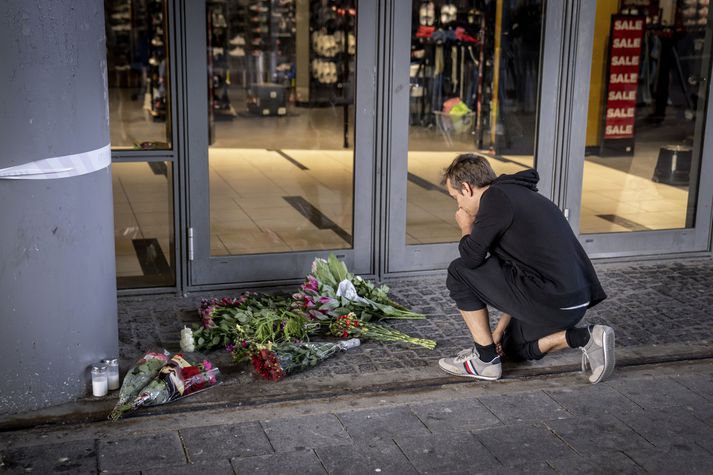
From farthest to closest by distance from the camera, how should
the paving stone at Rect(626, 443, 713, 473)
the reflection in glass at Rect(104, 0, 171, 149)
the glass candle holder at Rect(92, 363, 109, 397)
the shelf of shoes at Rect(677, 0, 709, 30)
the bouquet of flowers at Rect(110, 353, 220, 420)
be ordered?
the shelf of shoes at Rect(677, 0, 709, 30) → the reflection in glass at Rect(104, 0, 171, 149) → the glass candle holder at Rect(92, 363, 109, 397) → the bouquet of flowers at Rect(110, 353, 220, 420) → the paving stone at Rect(626, 443, 713, 473)

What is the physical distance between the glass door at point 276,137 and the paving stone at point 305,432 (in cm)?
206

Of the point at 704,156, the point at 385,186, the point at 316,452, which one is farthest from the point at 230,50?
the point at 704,156

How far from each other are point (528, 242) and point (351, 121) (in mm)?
2153

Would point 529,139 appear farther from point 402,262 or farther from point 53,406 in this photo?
point 53,406

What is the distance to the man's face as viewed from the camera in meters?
4.71

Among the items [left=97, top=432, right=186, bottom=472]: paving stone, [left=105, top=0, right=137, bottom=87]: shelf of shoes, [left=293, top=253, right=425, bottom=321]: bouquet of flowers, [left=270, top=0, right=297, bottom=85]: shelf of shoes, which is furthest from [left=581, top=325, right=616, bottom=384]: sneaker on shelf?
[left=105, top=0, right=137, bottom=87]: shelf of shoes

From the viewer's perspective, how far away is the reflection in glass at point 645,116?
22.7 feet

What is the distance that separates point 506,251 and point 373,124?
6.62 feet

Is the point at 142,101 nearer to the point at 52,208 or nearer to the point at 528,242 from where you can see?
the point at 52,208

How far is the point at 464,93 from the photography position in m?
6.62

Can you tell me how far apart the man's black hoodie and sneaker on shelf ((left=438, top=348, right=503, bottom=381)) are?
479mm

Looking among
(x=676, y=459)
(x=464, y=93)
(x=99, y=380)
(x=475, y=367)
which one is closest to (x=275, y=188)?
(x=464, y=93)

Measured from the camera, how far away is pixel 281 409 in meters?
4.54

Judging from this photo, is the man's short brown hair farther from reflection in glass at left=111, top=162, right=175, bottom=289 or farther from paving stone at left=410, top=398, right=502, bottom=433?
reflection in glass at left=111, top=162, right=175, bottom=289
